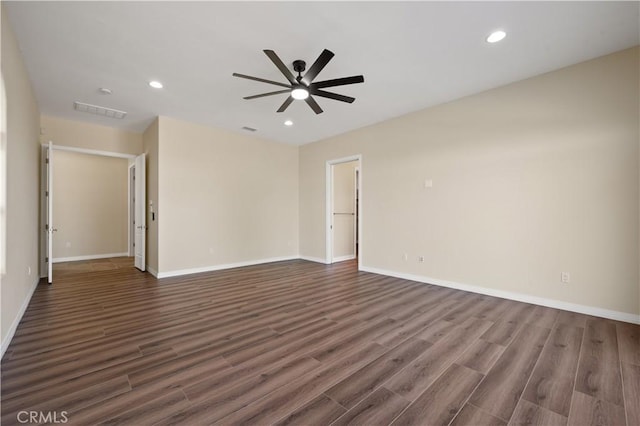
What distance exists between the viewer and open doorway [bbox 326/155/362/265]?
6.36 meters

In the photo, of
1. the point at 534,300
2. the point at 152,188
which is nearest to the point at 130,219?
the point at 152,188

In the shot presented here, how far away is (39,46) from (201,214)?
3180mm

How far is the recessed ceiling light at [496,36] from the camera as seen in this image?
2.62 m

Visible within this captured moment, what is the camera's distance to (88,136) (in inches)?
206

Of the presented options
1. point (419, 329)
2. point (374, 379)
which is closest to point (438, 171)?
point (419, 329)

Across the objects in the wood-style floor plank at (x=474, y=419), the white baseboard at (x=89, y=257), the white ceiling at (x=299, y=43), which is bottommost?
the wood-style floor plank at (x=474, y=419)

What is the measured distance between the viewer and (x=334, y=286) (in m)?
4.36

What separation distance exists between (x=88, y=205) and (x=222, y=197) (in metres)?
4.17

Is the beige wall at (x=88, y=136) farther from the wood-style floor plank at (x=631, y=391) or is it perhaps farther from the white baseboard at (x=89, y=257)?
the wood-style floor plank at (x=631, y=391)

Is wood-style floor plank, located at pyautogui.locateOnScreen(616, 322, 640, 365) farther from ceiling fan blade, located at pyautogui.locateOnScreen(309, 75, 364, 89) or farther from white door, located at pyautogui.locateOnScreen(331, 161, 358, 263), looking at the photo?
white door, located at pyautogui.locateOnScreen(331, 161, 358, 263)

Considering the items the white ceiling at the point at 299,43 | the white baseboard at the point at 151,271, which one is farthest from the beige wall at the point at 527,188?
the white baseboard at the point at 151,271

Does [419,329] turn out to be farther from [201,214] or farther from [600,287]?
[201,214]

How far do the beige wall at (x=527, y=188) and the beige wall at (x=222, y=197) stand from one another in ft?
8.56

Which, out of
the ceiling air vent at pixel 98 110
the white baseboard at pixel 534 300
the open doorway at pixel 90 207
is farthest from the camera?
the open doorway at pixel 90 207
